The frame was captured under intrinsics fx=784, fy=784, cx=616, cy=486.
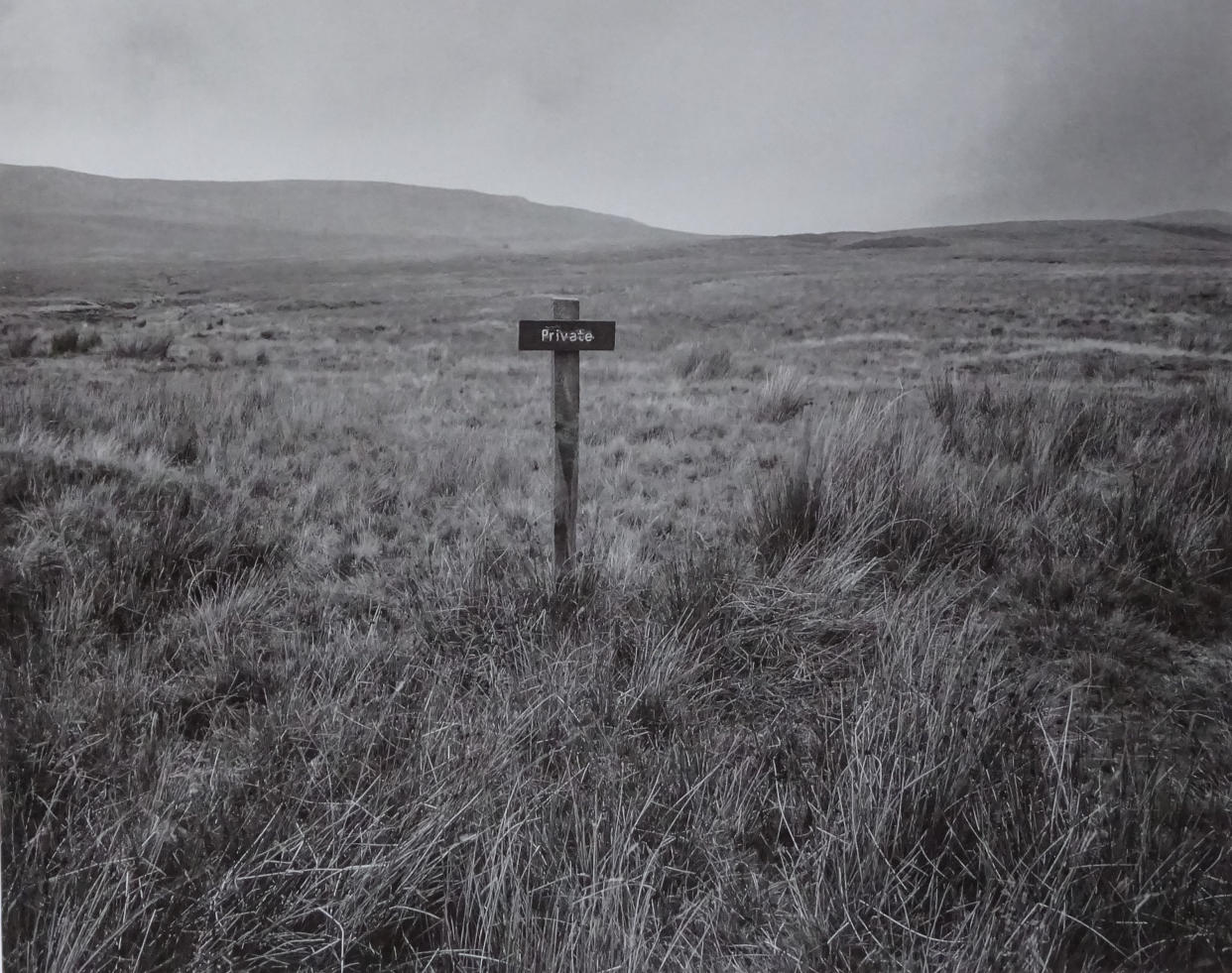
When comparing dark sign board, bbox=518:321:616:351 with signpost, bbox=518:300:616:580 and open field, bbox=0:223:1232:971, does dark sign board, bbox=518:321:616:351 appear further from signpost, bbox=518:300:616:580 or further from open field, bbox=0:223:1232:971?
open field, bbox=0:223:1232:971

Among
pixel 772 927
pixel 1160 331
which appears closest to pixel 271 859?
pixel 772 927

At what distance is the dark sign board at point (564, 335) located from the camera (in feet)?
9.62

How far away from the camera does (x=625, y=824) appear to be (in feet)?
5.82

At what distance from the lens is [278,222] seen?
11.9 ft

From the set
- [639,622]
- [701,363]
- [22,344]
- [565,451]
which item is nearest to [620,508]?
[565,451]

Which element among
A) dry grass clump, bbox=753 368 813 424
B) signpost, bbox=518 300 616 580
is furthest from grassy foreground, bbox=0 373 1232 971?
dry grass clump, bbox=753 368 813 424

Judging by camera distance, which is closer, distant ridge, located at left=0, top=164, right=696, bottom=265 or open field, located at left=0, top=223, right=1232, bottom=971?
open field, located at left=0, top=223, right=1232, bottom=971

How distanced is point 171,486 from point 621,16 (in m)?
2.82

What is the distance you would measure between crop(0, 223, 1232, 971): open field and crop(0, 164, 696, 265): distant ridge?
7.4 inches

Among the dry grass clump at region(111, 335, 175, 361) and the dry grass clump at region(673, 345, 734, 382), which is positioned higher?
the dry grass clump at region(111, 335, 175, 361)

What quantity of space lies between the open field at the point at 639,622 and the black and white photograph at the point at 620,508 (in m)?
0.02

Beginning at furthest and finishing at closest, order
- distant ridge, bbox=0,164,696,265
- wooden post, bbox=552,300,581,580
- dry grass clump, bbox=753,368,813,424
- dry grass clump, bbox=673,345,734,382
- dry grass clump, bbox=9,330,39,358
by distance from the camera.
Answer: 1. dry grass clump, bbox=673,345,734,382
2. dry grass clump, bbox=753,368,813,424
3. wooden post, bbox=552,300,581,580
4. dry grass clump, bbox=9,330,39,358
5. distant ridge, bbox=0,164,696,265

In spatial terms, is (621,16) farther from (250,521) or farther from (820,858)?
(820,858)

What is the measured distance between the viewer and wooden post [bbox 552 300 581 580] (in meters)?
3.13
